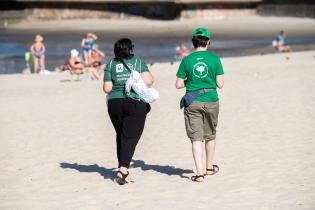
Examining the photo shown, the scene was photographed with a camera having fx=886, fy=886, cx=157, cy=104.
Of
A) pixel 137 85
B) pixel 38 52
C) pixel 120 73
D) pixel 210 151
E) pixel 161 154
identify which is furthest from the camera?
pixel 38 52

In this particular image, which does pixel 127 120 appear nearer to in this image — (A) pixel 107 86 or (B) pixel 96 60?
(A) pixel 107 86

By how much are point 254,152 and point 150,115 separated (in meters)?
3.97

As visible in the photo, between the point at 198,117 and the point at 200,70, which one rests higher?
the point at 200,70

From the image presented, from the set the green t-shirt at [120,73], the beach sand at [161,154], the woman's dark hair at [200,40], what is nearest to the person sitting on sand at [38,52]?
the beach sand at [161,154]

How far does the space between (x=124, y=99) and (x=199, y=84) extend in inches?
28.6

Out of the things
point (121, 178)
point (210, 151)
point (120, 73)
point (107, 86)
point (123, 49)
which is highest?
point (123, 49)

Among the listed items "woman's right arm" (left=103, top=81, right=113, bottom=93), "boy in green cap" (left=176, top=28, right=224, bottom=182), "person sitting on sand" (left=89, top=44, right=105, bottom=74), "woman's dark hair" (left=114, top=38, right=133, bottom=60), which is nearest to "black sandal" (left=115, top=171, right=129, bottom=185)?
"boy in green cap" (left=176, top=28, right=224, bottom=182)

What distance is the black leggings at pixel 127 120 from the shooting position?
8.42 m

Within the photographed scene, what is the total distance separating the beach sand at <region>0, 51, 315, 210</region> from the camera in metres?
7.96

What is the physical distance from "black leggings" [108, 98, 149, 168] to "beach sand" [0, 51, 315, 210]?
14.3 inches

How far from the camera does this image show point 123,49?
834 centimetres

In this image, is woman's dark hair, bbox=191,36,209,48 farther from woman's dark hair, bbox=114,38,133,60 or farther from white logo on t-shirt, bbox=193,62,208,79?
woman's dark hair, bbox=114,38,133,60

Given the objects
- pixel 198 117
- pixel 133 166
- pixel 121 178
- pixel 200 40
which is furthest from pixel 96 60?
pixel 200 40

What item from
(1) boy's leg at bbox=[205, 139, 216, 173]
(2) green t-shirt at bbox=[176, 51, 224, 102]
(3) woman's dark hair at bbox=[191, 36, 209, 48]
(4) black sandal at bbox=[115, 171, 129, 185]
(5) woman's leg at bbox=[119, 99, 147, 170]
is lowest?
(4) black sandal at bbox=[115, 171, 129, 185]
